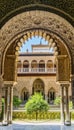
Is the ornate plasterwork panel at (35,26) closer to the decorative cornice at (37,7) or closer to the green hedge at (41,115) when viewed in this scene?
the decorative cornice at (37,7)

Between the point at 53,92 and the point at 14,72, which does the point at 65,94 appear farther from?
the point at 53,92

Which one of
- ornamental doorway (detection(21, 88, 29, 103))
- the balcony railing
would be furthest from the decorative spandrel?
ornamental doorway (detection(21, 88, 29, 103))

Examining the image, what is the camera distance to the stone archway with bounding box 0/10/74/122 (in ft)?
25.6

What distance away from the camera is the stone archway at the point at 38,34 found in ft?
25.6

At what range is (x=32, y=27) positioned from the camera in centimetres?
926

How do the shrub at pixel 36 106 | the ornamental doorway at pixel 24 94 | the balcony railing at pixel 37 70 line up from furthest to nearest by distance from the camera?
the ornamental doorway at pixel 24 94 < the balcony railing at pixel 37 70 < the shrub at pixel 36 106

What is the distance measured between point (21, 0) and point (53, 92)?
2414cm

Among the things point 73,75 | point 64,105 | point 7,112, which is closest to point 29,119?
point 64,105

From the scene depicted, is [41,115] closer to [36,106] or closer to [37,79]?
[36,106]

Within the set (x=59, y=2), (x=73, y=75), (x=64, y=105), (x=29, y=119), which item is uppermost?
(x=59, y=2)

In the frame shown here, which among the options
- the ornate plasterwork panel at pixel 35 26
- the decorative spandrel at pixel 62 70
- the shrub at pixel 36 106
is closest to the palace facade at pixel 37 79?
the shrub at pixel 36 106

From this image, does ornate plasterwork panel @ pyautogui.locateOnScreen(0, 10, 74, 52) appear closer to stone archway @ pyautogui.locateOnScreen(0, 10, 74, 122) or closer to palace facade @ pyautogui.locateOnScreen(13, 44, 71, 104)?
stone archway @ pyautogui.locateOnScreen(0, 10, 74, 122)

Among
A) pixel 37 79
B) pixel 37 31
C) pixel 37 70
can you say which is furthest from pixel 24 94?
pixel 37 31

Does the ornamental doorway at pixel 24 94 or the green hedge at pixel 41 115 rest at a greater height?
the ornamental doorway at pixel 24 94
